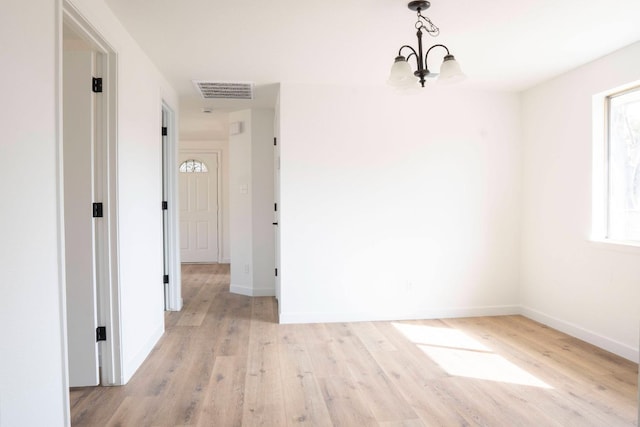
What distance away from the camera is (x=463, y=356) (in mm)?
3121

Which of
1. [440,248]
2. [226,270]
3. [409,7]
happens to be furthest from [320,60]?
[226,270]

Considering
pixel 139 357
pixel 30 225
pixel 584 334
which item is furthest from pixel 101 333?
pixel 584 334

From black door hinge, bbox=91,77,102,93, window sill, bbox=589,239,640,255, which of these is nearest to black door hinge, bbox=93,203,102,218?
black door hinge, bbox=91,77,102,93

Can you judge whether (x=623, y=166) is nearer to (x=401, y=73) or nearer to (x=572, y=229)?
(x=572, y=229)

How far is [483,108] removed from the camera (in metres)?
4.21

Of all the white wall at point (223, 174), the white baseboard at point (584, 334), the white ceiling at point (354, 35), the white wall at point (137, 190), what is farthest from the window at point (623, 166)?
the white wall at point (223, 174)

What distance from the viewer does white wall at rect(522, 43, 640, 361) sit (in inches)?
123

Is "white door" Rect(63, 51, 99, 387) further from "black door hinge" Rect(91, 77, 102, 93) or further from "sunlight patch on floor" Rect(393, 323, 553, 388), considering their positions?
"sunlight patch on floor" Rect(393, 323, 553, 388)

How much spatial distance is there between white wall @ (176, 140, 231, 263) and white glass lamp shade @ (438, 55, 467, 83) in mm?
5973

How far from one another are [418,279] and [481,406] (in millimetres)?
1868

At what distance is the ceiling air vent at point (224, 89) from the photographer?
391cm

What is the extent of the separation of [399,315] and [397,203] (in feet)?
3.74

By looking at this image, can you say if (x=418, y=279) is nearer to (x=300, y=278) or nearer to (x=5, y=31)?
(x=300, y=278)

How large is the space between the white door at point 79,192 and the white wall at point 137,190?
17 centimetres
